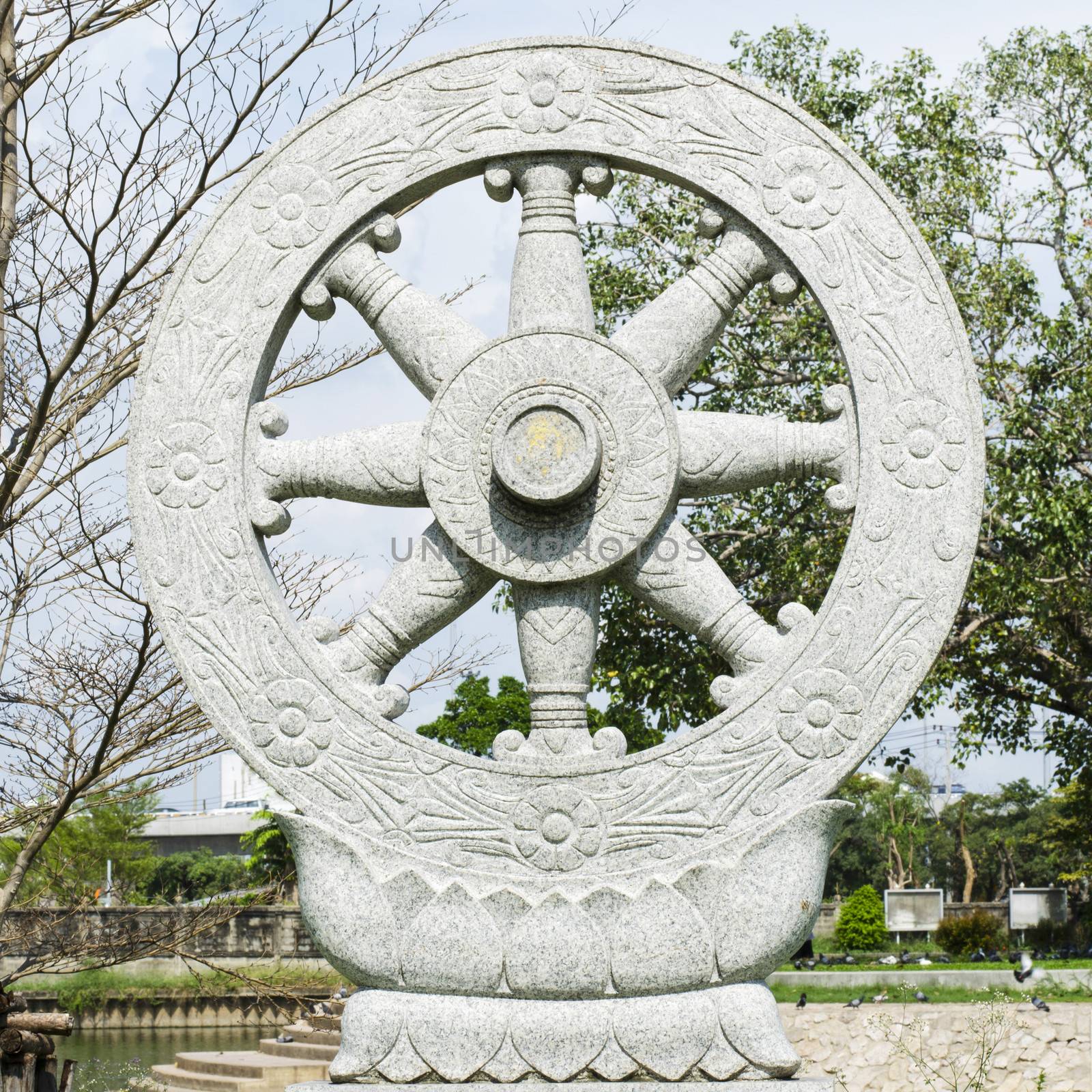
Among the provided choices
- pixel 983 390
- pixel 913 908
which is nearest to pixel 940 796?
pixel 913 908

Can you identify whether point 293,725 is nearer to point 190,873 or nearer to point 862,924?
point 862,924

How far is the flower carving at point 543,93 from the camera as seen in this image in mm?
4555

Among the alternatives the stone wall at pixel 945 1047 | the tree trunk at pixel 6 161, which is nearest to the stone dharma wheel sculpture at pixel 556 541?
the tree trunk at pixel 6 161

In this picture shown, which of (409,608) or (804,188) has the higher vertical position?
(804,188)

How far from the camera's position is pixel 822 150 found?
4461 millimetres

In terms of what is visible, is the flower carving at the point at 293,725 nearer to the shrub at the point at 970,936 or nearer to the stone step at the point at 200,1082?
the stone step at the point at 200,1082

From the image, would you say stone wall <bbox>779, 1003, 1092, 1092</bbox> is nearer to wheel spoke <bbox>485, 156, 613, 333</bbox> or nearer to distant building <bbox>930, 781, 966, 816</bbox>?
wheel spoke <bbox>485, 156, 613, 333</bbox>

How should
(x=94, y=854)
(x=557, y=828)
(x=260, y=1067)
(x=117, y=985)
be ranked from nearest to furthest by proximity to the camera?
(x=557, y=828), (x=260, y=1067), (x=94, y=854), (x=117, y=985)

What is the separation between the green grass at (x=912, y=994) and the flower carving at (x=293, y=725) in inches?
305

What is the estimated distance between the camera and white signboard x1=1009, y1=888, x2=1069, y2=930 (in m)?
20.8

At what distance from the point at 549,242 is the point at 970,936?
14.5 m

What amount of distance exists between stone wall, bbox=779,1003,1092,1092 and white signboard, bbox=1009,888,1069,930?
10.5m

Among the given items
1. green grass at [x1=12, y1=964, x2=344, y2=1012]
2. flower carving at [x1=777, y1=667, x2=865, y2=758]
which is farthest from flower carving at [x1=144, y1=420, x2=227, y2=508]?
green grass at [x1=12, y1=964, x2=344, y2=1012]

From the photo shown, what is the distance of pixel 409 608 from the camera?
447 cm
